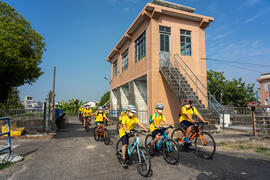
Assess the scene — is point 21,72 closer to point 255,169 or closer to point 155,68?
point 155,68

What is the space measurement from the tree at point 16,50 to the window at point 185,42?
50.8 ft

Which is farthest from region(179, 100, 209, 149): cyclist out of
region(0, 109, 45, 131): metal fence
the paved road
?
region(0, 109, 45, 131): metal fence

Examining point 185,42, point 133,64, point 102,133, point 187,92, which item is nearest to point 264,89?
point 185,42

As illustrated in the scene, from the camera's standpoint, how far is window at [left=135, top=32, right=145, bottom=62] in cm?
1521

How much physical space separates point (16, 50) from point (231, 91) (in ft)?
117

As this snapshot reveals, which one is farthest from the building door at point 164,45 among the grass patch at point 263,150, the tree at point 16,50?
the tree at point 16,50

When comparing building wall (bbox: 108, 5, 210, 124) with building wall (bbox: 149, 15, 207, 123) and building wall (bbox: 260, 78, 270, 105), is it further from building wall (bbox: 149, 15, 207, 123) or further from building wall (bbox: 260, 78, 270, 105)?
building wall (bbox: 260, 78, 270, 105)

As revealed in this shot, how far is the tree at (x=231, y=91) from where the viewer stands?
32.7m

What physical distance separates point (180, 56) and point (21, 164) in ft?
42.7

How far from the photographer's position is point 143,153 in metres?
4.21

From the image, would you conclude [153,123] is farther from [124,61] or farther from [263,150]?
[124,61]

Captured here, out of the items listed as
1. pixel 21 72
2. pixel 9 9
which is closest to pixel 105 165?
pixel 21 72

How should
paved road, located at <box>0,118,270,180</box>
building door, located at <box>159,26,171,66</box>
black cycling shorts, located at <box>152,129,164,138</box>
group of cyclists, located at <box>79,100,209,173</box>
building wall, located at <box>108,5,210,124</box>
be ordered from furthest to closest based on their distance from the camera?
building door, located at <box>159,26,171,66</box>
building wall, located at <box>108,5,210,124</box>
black cycling shorts, located at <box>152,129,164,138</box>
group of cyclists, located at <box>79,100,209,173</box>
paved road, located at <box>0,118,270,180</box>

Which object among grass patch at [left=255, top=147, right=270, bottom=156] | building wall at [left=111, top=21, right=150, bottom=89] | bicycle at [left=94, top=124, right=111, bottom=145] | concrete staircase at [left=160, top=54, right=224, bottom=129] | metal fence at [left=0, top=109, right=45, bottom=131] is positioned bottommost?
grass patch at [left=255, top=147, right=270, bottom=156]
